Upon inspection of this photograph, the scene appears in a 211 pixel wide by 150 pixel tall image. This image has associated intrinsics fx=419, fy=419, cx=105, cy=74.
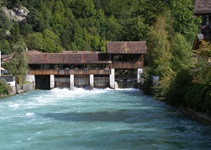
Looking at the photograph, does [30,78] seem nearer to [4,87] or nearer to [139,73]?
[4,87]

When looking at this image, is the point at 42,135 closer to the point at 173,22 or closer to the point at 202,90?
the point at 202,90

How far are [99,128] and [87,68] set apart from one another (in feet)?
117

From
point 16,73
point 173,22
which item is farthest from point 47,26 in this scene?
point 16,73

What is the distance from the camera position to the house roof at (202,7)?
25.0 m

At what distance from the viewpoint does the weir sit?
5892 cm

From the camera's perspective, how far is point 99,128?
24.4 metres

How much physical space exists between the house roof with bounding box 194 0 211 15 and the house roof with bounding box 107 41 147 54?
3320 cm

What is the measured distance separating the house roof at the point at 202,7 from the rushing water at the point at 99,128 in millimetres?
6722

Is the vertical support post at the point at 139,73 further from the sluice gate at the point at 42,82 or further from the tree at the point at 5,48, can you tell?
the tree at the point at 5,48

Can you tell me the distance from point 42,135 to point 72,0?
120 meters

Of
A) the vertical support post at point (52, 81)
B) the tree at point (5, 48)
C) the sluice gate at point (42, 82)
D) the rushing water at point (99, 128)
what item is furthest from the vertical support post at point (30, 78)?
the tree at point (5, 48)

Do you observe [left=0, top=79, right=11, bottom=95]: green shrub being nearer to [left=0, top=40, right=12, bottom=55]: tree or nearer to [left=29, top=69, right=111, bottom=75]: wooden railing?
[left=29, top=69, right=111, bottom=75]: wooden railing

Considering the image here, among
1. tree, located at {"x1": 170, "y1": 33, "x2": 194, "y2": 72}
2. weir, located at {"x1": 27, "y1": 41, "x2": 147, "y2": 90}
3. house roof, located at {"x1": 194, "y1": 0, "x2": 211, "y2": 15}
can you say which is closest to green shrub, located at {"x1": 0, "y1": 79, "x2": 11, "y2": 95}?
weir, located at {"x1": 27, "y1": 41, "x2": 147, "y2": 90}

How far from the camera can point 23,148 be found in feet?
63.6
